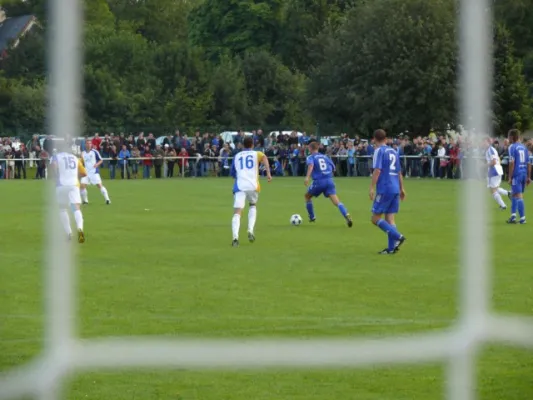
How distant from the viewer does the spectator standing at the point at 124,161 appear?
102ft

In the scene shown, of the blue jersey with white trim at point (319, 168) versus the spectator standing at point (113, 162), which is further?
the spectator standing at point (113, 162)

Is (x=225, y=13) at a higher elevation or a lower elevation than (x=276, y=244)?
higher

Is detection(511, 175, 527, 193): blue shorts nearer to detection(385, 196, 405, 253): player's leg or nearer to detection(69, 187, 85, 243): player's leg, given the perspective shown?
detection(385, 196, 405, 253): player's leg

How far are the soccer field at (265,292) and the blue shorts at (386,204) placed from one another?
55 cm

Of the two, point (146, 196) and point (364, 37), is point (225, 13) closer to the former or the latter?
point (364, 37)

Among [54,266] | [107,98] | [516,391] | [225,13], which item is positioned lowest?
[516,391]

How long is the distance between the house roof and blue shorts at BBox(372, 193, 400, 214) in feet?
37.2

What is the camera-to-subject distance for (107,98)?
4547 millimetres

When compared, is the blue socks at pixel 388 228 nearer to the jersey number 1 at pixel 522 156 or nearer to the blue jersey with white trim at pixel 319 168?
the blue jersey with white trim at pixel 319 168

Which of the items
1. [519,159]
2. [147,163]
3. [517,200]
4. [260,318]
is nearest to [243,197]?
[519,159]

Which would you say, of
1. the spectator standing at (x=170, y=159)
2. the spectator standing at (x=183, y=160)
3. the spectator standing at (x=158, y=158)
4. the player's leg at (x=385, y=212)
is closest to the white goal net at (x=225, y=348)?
the player's leg at (x=385, y=212)

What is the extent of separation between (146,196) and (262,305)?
19.7 m

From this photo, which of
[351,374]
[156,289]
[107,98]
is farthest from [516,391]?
[156,289]

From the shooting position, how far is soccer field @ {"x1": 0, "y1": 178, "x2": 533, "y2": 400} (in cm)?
722
